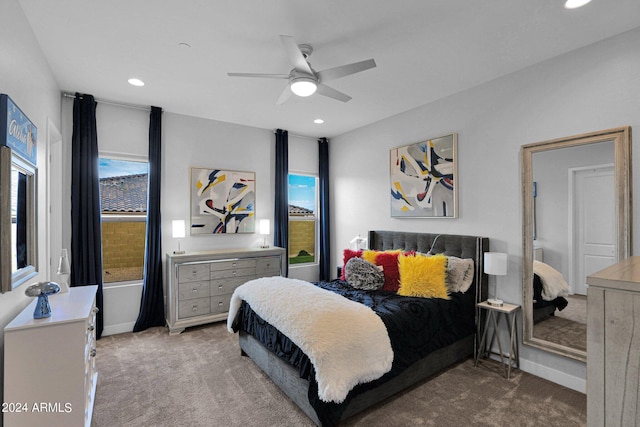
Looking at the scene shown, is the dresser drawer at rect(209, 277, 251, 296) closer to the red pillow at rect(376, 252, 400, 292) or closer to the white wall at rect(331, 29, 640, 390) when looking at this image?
the red pillow at rect(376, 252, 400, 292)

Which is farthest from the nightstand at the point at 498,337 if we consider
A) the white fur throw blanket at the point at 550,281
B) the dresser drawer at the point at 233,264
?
the dresser drawer at the point at 233,264

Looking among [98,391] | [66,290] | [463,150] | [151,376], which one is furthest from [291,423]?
[463,150]

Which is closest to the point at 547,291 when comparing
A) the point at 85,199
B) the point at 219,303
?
the point at 219,303

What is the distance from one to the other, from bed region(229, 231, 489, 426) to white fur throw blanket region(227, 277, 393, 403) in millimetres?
117

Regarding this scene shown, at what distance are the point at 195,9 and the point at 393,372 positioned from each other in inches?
116

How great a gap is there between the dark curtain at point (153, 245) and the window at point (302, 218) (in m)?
2.05

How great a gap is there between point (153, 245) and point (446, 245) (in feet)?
11.9

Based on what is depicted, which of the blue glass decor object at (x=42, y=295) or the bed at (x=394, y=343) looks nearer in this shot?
the blue glass decor object at (x=42, y=295)

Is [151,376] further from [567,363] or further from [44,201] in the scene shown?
[567,363]

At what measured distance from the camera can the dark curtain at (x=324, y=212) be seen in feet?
17.7

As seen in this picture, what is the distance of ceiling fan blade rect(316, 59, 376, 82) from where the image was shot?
7.13ft

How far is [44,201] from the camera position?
2.65m

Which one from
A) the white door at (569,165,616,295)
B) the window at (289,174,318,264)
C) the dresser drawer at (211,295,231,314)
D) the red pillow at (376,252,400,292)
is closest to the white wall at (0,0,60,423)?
the dresser drawer at (211,295,231,314)

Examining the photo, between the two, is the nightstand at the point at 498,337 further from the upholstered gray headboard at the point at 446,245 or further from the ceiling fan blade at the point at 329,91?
the ceiling fan blade at the point at 329,91
